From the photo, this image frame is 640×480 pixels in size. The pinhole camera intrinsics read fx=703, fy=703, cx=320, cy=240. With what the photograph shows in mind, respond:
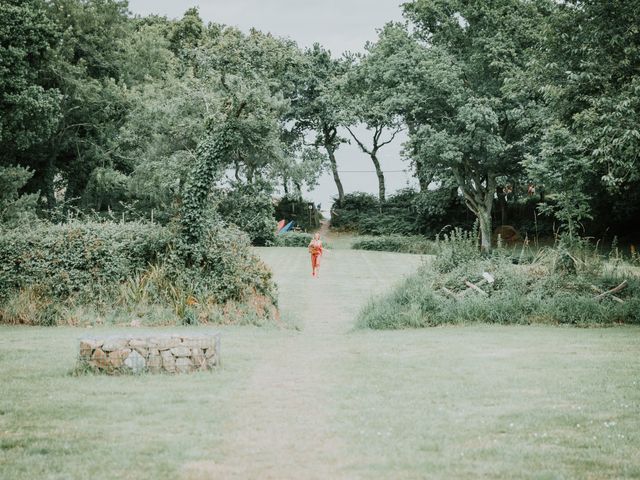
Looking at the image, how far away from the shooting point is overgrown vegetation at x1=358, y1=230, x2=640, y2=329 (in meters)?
17.4

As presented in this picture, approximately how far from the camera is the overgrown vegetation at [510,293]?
A: 57.2 feet

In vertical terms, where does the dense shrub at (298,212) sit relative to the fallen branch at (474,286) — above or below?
above

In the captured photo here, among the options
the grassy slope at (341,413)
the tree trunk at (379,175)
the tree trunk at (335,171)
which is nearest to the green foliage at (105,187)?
the tree trunk at (335,171)

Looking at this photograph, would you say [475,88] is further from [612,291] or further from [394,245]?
[612,291]

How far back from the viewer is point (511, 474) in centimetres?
618

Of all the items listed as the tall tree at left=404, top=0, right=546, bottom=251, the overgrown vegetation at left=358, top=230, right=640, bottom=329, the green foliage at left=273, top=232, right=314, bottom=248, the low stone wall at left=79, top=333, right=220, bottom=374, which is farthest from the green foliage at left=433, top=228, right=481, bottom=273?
the green foliage at left=273, top=232, right=314, bottom=248

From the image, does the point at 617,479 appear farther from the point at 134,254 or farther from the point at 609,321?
the point at 134,254

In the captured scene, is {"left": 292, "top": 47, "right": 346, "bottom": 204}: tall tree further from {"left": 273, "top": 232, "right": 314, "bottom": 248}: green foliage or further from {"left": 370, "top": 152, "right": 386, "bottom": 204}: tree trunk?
{"left": 273, "top": 232, "right": 314, "bottom": 248}: green foliage

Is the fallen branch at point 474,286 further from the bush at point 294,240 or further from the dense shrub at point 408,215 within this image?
the dense shrub at point 408,215

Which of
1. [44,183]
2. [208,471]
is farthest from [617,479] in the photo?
[44,183]

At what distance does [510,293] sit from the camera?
59.4 ft

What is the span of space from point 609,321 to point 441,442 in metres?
11.7

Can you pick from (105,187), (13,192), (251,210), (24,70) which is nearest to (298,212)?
(251,210)

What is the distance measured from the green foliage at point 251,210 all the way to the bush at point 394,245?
210 inches
